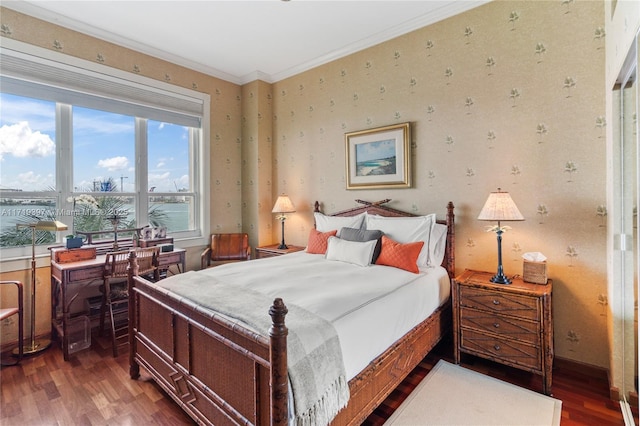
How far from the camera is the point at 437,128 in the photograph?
2.96 metres

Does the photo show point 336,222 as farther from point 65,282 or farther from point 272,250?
point 65,282

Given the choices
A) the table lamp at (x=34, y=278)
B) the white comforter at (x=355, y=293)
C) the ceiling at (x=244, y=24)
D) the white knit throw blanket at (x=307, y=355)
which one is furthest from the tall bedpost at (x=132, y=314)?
the ceiling at (x=244, y=24)

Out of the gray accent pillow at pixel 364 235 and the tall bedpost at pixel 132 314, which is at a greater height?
the gray accent pillow at pixel 364 235

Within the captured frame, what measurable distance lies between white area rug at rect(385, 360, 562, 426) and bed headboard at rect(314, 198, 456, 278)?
0.91 metres

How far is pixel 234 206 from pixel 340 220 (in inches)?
69.3

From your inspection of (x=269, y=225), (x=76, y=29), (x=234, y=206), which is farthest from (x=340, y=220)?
(x=76, y=29)

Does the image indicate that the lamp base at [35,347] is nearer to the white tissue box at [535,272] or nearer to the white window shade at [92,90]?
the white window shade at [92,90]

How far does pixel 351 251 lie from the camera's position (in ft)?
9.16

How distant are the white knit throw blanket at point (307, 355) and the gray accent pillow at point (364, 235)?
1.33m

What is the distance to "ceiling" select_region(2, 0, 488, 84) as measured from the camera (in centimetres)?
277

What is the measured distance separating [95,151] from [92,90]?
62 centimetres

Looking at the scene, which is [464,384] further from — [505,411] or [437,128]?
[437,128]

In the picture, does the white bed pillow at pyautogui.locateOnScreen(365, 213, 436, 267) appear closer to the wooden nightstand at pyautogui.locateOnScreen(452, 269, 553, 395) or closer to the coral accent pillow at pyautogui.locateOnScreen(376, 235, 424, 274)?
the coral accent pillow at pyautogui.locateOnScreen(376, 235, 424, 274)

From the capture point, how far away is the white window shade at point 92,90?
9.02 feet
